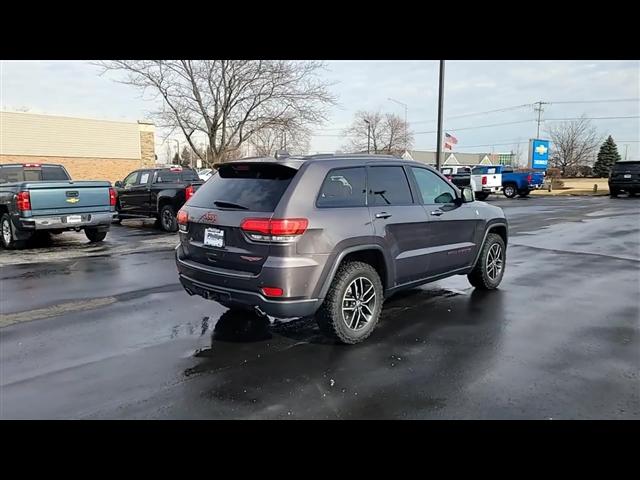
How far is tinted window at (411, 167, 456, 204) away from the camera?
5.57 m

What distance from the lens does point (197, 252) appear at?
15.4ft

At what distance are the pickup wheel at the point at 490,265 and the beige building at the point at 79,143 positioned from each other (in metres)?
36.4

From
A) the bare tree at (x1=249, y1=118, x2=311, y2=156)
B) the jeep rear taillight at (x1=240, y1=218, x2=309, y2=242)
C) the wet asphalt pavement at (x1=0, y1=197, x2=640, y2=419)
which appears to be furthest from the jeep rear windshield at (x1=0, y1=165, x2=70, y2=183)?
the bare tree at (x1=249, y1=118, x2=311, y2=156)

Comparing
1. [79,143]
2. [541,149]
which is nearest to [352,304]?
[79,143]

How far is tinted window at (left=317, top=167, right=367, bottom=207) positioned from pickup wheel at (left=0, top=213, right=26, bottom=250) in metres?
8.77

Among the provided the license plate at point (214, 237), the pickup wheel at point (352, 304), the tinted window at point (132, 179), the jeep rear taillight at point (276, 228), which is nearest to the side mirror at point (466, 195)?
the pickup wheel at point (352, 304)

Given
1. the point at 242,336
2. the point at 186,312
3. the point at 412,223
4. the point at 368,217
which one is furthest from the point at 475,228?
the point at 186,312

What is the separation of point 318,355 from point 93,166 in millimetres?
38745

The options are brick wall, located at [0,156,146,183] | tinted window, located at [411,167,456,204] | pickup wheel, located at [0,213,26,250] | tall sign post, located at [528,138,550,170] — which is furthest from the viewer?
tall sign post, located at [528,138,550,170]

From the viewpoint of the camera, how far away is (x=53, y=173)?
1223cm

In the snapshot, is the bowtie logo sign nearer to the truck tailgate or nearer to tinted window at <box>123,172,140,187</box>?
tinted window at <box>123,172,140,187</box>
